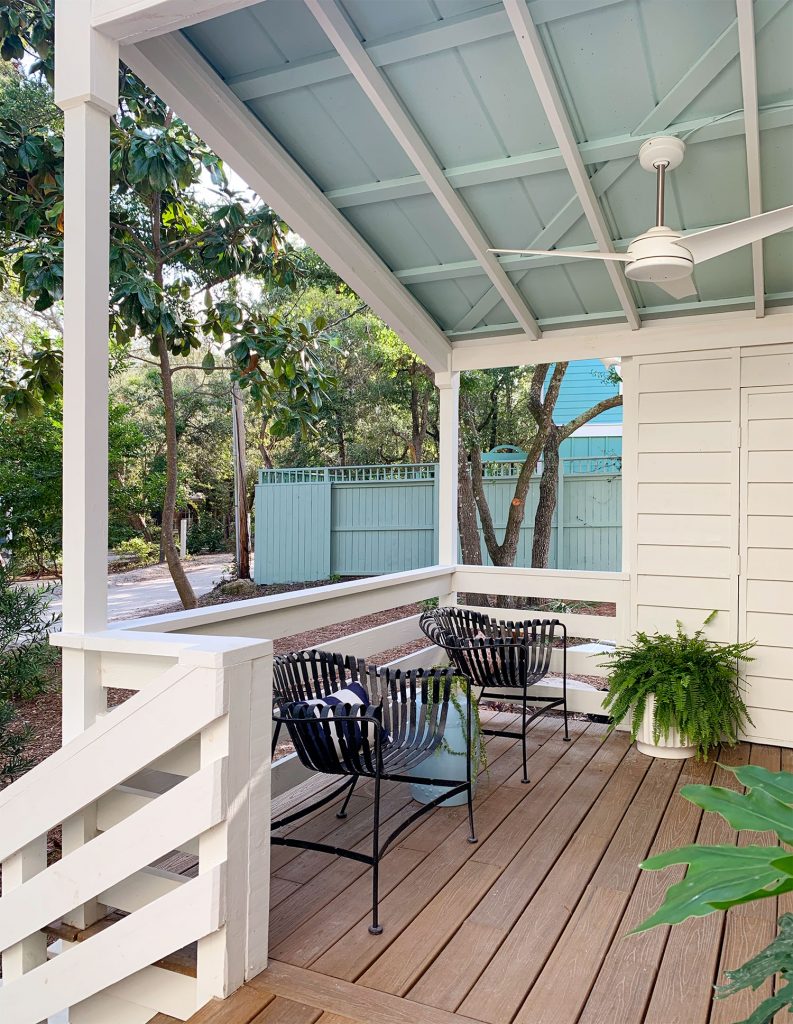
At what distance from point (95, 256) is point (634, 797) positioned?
2.93 meters

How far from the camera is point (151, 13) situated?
Answer: 215 cm

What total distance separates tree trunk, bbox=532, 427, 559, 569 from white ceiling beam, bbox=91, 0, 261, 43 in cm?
579

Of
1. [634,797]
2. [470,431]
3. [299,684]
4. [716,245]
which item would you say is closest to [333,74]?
[716,245]

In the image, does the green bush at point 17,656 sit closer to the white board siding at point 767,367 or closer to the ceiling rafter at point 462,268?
the ceiling rafter at point 462,268

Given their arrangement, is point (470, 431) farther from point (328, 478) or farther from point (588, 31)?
point (588, 31)

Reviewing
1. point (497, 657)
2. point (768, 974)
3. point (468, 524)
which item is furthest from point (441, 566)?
point (768, 974)

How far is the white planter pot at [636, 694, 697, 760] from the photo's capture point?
371 centimetres

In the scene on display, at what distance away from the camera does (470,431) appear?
26.9 ft

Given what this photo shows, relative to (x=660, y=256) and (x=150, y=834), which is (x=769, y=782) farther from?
(x=660, y=256)

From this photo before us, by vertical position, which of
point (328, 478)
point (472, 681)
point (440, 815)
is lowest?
point (440, 815)

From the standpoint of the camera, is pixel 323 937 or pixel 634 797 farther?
pixel 634 797

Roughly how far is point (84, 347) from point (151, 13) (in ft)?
3.15

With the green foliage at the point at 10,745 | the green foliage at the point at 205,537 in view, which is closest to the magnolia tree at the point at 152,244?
the green foliage at the point at 10,745

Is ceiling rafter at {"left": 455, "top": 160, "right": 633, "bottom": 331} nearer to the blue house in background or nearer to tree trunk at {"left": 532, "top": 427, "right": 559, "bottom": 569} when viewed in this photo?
tree trunk at {"left": 532, "top": 427, "right": 559, "bottom": 569}
